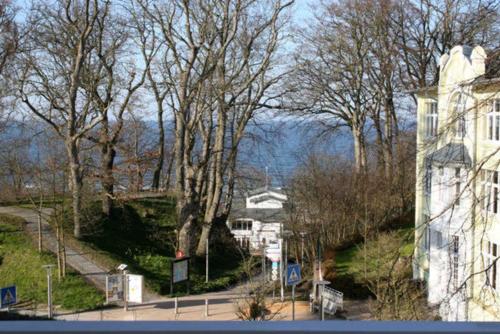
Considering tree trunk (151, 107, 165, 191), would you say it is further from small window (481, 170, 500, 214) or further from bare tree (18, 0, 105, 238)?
small window (481, 170, 500, 214)

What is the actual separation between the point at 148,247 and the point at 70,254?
2.70 m

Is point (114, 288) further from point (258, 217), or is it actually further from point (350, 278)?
point (258, 217)

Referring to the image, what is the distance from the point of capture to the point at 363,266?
17844 mm

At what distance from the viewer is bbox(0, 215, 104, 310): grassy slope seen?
48.4 ft

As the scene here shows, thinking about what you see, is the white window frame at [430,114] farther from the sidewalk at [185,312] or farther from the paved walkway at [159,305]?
the sidewalk at [185,312]

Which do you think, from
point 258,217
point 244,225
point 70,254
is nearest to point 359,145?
point 258,217

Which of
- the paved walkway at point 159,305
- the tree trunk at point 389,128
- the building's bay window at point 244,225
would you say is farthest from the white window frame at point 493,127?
the building's bay window at point 244,225

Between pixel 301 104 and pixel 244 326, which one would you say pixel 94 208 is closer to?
pixel 301 104

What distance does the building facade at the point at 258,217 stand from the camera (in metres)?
25.6

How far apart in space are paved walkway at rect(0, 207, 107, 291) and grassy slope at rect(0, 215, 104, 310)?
0.99 feet

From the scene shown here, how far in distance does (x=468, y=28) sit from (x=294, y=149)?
8534mm

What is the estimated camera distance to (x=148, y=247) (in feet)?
63.8

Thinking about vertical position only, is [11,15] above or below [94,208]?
above

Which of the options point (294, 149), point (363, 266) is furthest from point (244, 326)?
point (294, 149)
